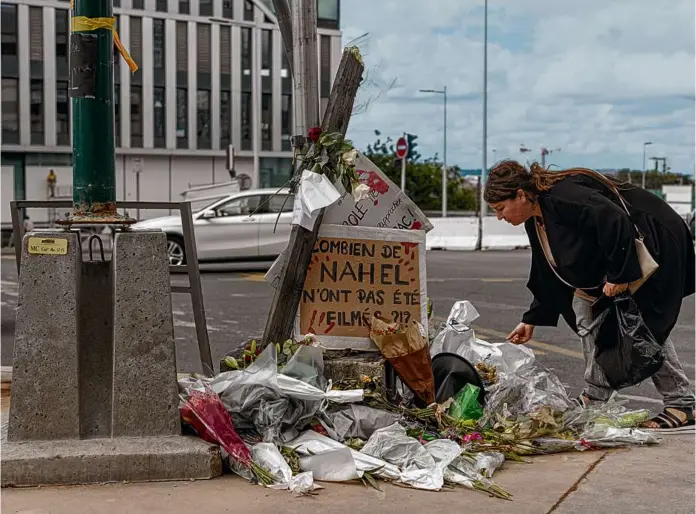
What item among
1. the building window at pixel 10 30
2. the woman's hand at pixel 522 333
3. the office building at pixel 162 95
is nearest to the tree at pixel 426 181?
the office building at pixel 162 95

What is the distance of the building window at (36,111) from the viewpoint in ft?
163

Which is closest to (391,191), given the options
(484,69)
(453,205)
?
(484,69)

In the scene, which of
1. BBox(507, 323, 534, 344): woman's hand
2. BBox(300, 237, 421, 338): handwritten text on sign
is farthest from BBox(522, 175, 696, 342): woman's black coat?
BBox(300, 237, 421, 338): handwritten text on sign

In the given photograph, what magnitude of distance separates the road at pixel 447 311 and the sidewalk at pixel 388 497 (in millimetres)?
2436

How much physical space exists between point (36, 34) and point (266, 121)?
1327 centimetres

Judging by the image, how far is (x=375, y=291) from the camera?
5684 mm

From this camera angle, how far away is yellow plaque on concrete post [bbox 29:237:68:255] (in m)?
4.60

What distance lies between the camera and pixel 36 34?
162 ft

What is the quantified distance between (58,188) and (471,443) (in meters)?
47.3

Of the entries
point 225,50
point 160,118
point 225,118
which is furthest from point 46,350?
point 225,50

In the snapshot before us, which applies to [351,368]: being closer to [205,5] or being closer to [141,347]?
[141,347]

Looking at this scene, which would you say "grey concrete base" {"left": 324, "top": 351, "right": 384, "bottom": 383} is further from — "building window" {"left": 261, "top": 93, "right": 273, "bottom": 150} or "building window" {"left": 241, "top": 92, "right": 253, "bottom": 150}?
"building window" {"left": 261, "top": 93, "right": 273, "bottom": 150}

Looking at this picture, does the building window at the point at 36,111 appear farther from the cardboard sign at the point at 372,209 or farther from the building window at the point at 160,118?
the cardboard sign at the point at 372,209

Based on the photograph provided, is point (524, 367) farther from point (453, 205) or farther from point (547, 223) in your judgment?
point (453, 205)
